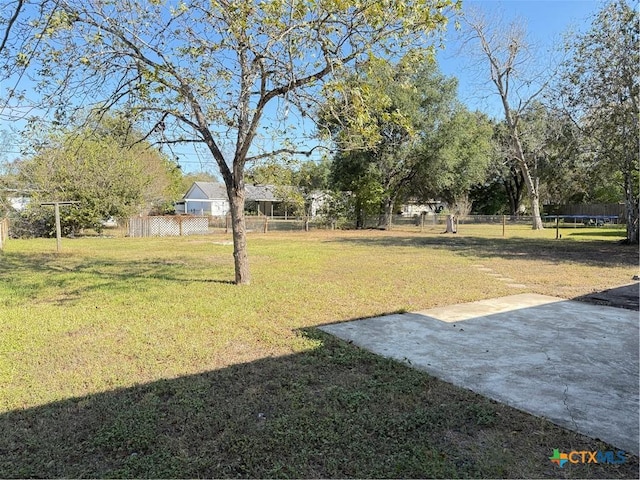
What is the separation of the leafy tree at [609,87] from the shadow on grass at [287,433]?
1237 centimetres

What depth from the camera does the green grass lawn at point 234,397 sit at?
229 cm

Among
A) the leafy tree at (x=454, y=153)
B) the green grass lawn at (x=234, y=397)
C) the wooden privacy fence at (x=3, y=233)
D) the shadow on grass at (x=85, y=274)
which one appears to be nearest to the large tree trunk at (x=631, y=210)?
the green grass lawn at (x=234, y=397)

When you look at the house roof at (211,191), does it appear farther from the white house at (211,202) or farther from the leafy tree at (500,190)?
the leafy tree at (500,190)

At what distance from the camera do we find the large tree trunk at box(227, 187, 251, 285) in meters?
7.10

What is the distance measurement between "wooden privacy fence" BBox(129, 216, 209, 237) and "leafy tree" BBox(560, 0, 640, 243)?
1774 centimetres

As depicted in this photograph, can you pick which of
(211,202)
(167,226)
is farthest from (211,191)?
(167,226)

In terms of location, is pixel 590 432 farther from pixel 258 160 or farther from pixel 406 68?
pixel 258 160

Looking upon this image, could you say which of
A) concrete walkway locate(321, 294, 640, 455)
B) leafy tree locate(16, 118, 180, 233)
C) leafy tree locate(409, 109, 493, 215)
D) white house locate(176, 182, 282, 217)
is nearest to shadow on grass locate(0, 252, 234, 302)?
concrete walkway locate(321, 294, 640, 455)

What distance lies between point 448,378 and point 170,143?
6.03 m

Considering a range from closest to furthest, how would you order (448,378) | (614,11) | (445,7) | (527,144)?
(448,378)
(445,7)
(614,11)
(527,144)

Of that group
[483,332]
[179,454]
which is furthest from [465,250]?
[179,454]

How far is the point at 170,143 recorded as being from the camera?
24.3 feet

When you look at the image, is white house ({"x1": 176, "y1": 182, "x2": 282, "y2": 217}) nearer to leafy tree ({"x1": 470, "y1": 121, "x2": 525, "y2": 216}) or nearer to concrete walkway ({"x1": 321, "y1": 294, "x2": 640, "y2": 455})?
leafy tree ({"x1": 470, "y1": 121, "x2": 525, "y2": 216})

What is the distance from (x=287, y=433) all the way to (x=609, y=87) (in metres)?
13.9
